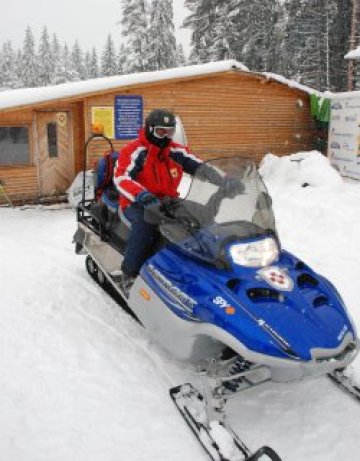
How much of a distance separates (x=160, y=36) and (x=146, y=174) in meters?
32.3

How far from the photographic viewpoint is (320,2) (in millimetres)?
29344

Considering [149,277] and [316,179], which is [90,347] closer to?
[149,277]

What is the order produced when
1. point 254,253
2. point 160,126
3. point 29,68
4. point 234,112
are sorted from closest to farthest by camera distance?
point 254,253 < point 160,126 < point 234,112 < point 29,68

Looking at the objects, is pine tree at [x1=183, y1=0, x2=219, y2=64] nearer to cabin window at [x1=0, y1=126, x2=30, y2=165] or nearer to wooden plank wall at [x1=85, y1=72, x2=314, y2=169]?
wooden plank wall at [x1=85, y1=72, x2=314, y2=169]

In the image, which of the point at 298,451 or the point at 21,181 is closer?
the point at 298,451

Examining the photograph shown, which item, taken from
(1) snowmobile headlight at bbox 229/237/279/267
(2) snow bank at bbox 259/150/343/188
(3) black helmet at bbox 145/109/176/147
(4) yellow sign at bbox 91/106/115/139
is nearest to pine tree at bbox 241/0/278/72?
(2) snow bank at bbox 259/150/343/188

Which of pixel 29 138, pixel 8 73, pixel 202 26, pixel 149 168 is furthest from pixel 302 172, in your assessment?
pixel 8 73

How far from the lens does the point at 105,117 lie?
40.7 feet

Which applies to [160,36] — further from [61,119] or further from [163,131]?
[163,131]

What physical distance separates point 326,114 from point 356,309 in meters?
11.1

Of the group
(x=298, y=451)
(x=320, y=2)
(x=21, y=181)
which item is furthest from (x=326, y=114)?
(x=320, y=2)

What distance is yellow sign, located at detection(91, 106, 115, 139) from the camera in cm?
1230

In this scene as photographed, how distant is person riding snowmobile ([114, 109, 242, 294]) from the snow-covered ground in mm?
727

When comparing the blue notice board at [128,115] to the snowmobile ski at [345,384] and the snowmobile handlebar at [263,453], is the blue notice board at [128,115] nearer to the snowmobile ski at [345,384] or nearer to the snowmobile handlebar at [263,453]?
the snowmobile ski at [345,384]
